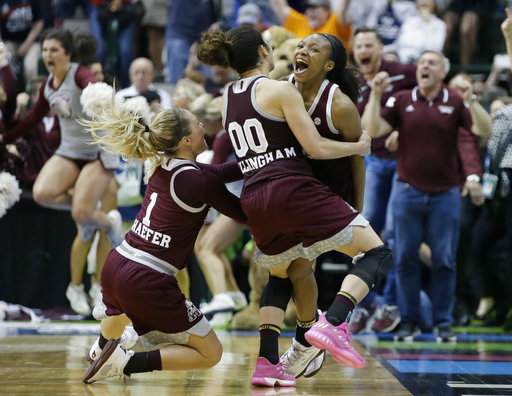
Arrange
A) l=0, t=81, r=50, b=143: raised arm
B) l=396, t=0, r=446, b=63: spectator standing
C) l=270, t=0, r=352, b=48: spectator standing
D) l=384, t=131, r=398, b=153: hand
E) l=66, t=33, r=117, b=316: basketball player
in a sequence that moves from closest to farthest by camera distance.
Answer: l=384, t=131, r=398, b=153: hand → l=0, t=81, r=50, b=143: raised arm → l=66, t=33, r=117, b=316: basketball player → l=270, t=0, r=352, b=48: spectator standing → l=396, t=0, r=446, b=63: spectator standing

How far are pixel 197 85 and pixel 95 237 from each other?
1.75 m

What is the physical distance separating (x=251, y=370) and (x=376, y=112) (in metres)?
3.02

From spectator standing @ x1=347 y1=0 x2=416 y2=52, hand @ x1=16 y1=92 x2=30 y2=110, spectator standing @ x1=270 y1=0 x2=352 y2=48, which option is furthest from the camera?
spectator standing @ x1=347 y1=0 x2=416 y2=52

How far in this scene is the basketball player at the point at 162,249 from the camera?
19.2ft

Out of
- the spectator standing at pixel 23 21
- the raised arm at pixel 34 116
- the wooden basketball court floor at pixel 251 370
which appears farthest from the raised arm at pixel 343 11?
the wooden basketball court floor at pixel 251 370

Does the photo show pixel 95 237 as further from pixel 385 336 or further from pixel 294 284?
pixel 294 284

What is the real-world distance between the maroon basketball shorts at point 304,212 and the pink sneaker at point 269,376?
0.68 metres

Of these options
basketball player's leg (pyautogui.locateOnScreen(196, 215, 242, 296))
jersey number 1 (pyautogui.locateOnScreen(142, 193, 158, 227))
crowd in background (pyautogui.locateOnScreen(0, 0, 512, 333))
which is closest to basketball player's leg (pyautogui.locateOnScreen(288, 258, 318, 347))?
jersey number 1 (pyautogui.locateOnScreen(142, 193, 158, 227))

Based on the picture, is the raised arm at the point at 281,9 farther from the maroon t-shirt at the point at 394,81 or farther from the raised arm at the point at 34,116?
the raised arm at the point at 34,116

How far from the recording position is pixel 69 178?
374 inches

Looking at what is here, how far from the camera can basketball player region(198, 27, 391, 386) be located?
226 inches

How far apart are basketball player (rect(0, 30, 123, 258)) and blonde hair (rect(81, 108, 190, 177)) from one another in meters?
3.26

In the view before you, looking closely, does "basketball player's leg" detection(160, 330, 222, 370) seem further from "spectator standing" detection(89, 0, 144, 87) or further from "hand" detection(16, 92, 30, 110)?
"spectator standing" detection(89, 0, 144, 87)

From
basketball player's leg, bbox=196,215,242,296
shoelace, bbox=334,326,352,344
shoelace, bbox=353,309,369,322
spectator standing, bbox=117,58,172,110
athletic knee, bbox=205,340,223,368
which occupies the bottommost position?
shoelace, bbox=353,309,369,322
